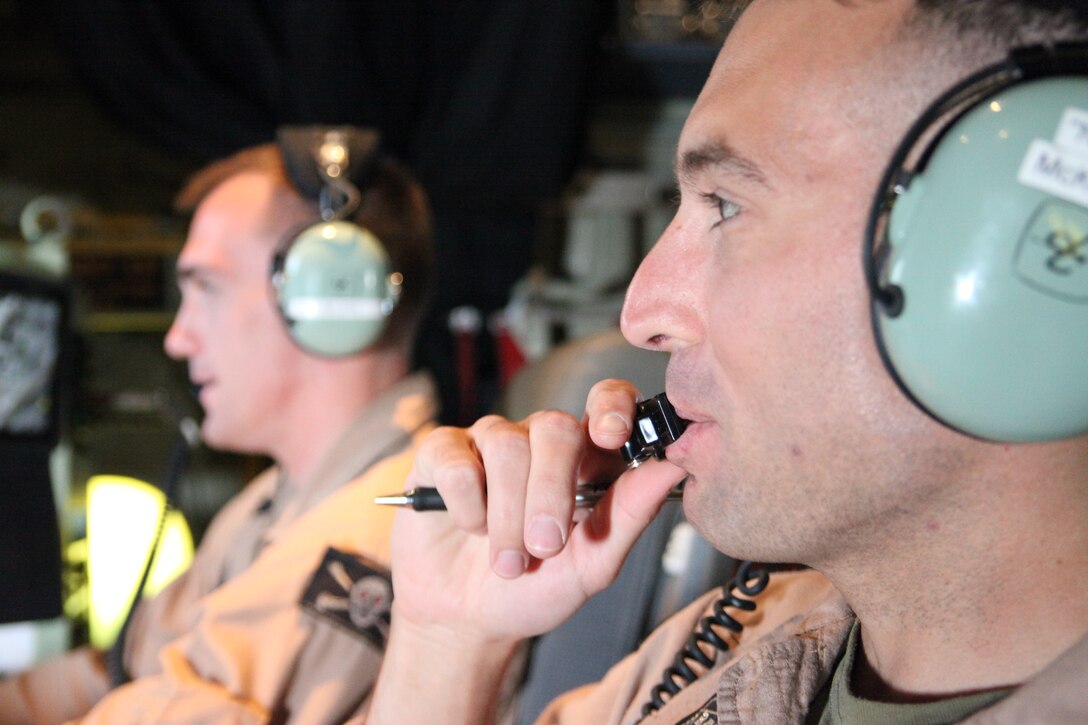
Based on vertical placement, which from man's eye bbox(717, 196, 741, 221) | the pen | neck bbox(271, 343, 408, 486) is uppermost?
man's eye bbox(717, 196, 741, 221)

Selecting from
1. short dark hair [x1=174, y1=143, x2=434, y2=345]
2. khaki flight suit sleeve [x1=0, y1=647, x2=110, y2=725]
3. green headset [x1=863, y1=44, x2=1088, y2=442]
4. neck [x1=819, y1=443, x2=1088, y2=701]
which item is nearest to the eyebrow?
green headset [x1=863, y1=44, x2=1088, y2=442]

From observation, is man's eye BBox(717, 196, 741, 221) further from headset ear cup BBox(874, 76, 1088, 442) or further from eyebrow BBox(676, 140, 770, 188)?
headset ear cup BBox(874, 76, 1088, 442)

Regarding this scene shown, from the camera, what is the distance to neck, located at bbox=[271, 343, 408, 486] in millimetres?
1670

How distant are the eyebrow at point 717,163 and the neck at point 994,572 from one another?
0.85 ft

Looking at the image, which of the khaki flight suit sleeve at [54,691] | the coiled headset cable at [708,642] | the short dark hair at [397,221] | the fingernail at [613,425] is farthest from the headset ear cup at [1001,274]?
the khaki flight suit sleeve at [54,691]

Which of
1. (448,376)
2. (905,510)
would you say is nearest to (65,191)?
(448,376)

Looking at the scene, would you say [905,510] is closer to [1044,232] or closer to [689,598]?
[1044,232]

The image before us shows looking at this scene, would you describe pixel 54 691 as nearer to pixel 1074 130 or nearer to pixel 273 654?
pixel 273 654

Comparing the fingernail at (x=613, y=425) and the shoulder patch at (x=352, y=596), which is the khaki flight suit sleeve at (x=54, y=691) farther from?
the fingernail at (x=613, y=425)

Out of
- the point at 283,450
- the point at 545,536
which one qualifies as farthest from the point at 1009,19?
the point at 283,450

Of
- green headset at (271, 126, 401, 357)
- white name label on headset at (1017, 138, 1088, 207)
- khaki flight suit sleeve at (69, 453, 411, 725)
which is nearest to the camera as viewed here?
white name label on headset at (1017, 138, 1088, 207)

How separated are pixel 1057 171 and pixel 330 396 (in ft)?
4.18

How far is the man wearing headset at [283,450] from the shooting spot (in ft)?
4.20

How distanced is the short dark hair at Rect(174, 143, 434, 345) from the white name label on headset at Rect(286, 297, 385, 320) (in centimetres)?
15
